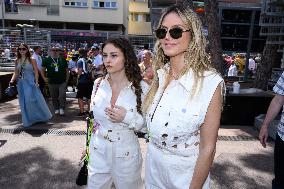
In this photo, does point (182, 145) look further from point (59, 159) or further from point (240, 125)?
point (240, 125)

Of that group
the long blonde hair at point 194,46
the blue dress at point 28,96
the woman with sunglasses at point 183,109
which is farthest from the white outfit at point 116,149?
the blue dress at point 28,96

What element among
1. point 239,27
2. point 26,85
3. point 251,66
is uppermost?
point 239,27

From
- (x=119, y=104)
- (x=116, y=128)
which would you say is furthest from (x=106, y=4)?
(x=116, y=128)

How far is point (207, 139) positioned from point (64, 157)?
4006 mm

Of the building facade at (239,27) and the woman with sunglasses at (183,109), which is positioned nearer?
the woman with sunglasses at (183,109)

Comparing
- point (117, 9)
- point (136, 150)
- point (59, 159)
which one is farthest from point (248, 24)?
point (117, 9)

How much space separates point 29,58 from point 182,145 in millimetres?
6128

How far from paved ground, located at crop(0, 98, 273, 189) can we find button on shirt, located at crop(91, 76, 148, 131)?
1963mm

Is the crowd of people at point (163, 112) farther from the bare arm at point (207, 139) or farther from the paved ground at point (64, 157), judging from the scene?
the paved ground at point (64, 157)

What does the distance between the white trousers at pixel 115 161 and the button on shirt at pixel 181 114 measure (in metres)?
0.74

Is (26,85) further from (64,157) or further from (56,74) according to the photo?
(64,157)

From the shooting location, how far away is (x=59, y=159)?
5234 mm

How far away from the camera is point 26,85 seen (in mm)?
7051

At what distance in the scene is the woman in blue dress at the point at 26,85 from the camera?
702 centimetres
